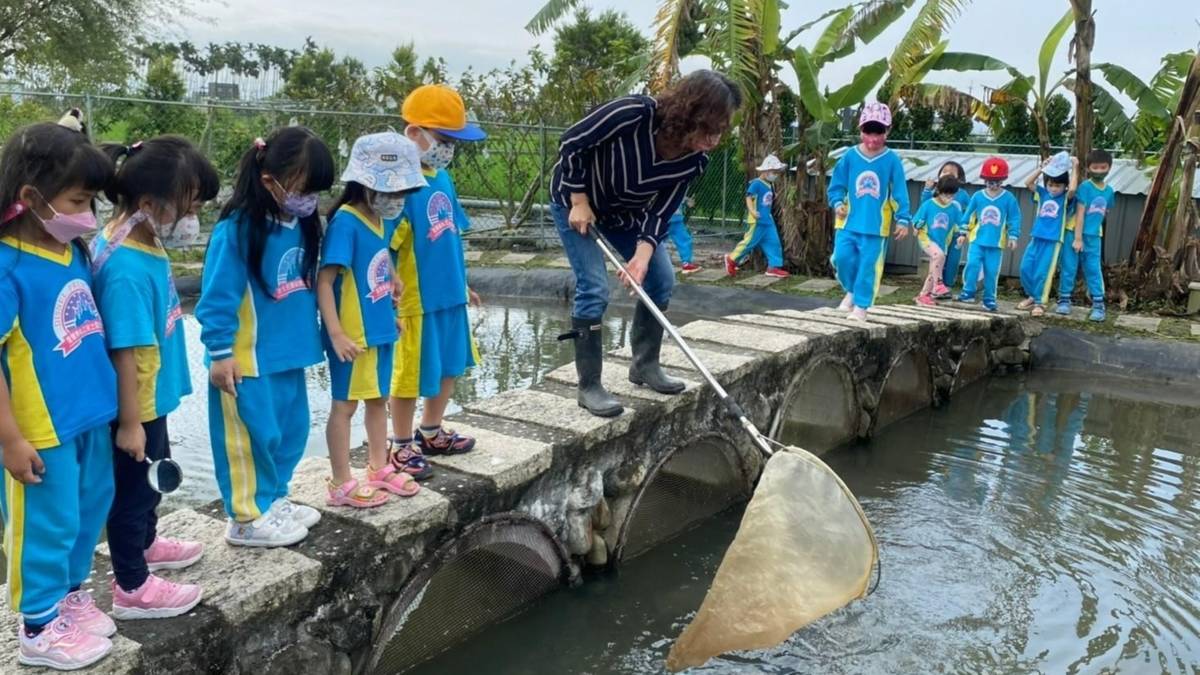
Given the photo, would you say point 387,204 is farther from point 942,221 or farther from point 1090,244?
point 1090,244

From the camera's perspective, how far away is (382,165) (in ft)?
9.89

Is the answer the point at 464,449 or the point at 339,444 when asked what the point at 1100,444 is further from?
the point at 339,444

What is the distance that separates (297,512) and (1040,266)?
8.59 m

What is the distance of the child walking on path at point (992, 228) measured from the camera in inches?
382

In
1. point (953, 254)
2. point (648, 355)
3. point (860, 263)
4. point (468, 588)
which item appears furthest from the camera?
point (953, 254)

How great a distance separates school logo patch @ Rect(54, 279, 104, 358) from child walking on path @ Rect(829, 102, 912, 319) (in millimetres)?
5475

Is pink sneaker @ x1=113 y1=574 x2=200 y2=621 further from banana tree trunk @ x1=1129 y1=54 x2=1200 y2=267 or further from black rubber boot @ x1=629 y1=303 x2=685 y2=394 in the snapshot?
banana tree trunk @ x1=1129 y1=54 x2=1200 y2=267

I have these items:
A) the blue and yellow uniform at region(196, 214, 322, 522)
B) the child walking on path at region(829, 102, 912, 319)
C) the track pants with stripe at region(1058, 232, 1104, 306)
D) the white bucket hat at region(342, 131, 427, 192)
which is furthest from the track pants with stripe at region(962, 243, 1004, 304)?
the blue and yellow uniform at region(196, 214, 322, 522)

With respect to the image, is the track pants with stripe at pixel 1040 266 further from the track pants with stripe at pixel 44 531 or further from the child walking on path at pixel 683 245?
the track pants with stripe at pixel 44 531

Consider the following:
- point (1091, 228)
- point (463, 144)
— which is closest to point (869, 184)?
point (1091, 228)

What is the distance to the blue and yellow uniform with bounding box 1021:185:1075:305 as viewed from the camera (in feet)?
31.3

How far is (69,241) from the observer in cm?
220

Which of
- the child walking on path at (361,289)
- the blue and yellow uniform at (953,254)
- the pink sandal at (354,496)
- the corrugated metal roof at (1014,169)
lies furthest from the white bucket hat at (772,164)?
the pink sandal at (354,496)

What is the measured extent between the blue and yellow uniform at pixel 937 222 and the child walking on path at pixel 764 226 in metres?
1.89
